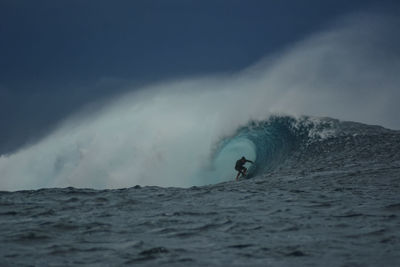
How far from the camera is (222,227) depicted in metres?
5.03

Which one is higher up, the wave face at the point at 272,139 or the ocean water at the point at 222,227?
the wave face at the point at 272,139

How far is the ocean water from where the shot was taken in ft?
11.9

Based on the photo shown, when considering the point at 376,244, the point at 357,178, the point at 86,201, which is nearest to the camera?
the point at 376,244

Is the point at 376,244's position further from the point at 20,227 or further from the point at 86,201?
the point at 86,201

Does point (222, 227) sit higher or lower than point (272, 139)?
lower

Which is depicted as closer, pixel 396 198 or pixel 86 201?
pixel 396 198

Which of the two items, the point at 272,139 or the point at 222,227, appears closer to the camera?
the point at 222,227

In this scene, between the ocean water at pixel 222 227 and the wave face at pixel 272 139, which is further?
the wave face at pixel 272 139

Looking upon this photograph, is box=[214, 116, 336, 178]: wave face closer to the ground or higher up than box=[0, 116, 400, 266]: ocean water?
higher up

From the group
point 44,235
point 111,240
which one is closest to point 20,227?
point 44,235

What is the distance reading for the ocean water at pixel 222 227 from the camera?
3617mm

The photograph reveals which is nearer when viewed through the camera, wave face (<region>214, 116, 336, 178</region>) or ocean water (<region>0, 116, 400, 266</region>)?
ocean water (<region>0, 116, 400, 266</region>)

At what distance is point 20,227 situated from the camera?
5492 millimetres

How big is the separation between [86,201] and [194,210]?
9.39 feet
